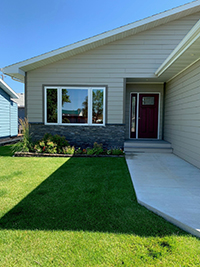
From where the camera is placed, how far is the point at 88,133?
265 inches

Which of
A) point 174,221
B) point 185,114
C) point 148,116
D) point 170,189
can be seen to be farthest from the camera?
point 148,116

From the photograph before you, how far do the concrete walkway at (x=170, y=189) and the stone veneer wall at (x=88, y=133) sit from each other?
1.61 m

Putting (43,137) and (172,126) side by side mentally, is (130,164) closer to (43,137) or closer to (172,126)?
(172,126)

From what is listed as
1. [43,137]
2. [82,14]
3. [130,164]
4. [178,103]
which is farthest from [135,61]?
[82,14]

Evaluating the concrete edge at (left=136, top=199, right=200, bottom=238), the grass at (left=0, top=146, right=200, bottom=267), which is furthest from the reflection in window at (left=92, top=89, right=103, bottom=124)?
the concrete edge at (left=136, top=199, right=200, bottom=238)

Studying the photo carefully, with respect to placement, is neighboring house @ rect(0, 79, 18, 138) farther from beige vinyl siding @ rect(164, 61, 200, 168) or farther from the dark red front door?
beige vinyl siding @ rect(164, 61, 200, 168)

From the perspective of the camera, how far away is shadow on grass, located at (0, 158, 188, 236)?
206cm

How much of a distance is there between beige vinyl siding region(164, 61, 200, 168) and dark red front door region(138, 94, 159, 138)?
90cm

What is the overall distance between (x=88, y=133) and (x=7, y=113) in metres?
7.34

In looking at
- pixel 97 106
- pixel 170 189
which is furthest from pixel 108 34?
pixel 170 189

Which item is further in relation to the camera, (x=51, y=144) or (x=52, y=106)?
(x=52, y=106)

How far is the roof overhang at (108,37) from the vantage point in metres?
6.01

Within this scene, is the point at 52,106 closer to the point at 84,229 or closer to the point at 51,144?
the point at 51,144

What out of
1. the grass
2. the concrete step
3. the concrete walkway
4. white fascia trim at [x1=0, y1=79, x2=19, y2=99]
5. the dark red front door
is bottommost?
the grass
